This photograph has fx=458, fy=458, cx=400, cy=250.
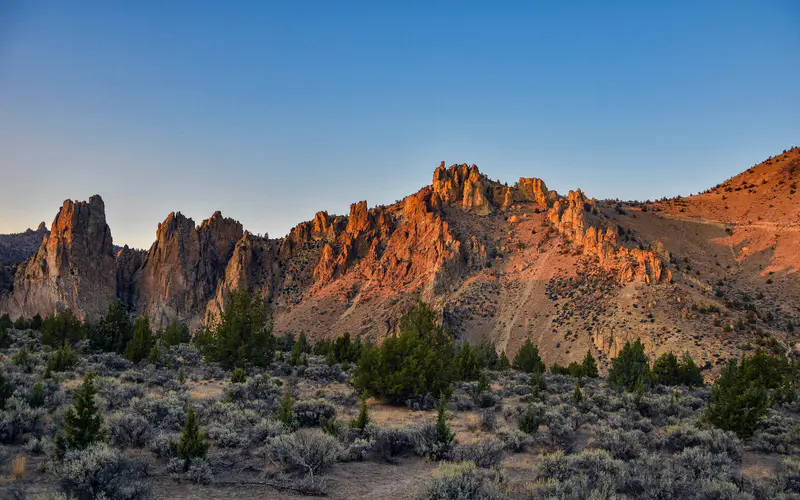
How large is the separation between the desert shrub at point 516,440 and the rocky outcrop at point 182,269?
100 m

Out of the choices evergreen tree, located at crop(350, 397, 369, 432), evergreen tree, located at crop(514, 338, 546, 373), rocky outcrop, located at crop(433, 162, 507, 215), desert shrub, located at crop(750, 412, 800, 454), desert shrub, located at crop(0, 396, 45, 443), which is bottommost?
evergreen tree, located at crop(514, 338, 546, 373)

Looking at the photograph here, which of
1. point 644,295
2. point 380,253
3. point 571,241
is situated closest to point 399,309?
point 380,253

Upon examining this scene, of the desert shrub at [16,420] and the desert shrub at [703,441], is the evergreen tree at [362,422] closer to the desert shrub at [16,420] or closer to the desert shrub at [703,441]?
the desert shrub at [16,420]

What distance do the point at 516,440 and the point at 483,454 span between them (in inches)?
83.8

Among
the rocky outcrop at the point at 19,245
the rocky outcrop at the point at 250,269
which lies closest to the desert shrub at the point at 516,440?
the rocky outcrop at the point at 250,269

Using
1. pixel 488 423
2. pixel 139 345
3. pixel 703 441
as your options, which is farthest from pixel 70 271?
pixel 703 441

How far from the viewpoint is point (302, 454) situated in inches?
373

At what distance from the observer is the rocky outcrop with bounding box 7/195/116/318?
90.7 metres

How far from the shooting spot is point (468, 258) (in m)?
83.4

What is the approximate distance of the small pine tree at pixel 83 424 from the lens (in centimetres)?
848

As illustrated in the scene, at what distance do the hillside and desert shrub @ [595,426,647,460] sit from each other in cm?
3874

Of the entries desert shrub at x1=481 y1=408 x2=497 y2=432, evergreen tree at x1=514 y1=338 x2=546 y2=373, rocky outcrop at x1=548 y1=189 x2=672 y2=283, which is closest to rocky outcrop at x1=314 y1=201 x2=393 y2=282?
rocky outcrop at x1=548 y1=189 x2=672 y2=283

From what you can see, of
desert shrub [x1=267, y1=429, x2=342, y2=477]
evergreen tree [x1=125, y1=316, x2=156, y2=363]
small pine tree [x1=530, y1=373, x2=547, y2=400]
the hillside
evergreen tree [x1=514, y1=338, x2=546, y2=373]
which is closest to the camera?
desert shrub [x1=267, y1=429, x2=342, y2=477]

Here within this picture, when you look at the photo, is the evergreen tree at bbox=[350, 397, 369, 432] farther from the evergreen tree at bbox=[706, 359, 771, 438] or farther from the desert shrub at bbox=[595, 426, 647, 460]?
the evergreen tree at bbox=[706, 359, 771, 438]
